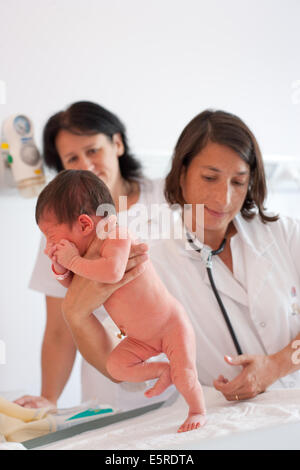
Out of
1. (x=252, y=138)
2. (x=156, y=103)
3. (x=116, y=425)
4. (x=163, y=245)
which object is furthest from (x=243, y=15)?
(x=116, y=425)

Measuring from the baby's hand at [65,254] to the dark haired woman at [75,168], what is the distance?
850mm

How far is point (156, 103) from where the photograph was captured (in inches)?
101

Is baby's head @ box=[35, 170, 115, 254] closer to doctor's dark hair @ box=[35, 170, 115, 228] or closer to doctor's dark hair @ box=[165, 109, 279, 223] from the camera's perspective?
doctor's dark hair @ box=[35, 170, 115, 228]

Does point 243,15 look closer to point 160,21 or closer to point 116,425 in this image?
point 160,21

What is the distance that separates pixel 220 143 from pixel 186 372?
732mm

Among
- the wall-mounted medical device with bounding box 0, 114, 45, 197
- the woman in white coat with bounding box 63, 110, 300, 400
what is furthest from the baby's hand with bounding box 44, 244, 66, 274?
the wall-mounted medical device with bounding box 0, 114, 45, 197

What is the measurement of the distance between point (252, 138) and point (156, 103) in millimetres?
1126

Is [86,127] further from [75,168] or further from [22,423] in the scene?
[22,423]

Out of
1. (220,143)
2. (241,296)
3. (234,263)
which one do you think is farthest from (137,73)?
(241,296)

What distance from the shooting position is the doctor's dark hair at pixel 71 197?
1.04m

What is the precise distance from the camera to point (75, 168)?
1987mm
